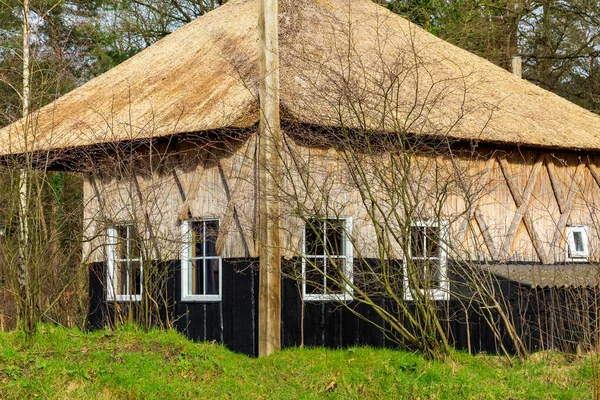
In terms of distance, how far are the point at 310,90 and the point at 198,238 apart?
2663mm

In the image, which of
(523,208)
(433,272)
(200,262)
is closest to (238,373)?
(200,262)

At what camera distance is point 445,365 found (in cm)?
1015

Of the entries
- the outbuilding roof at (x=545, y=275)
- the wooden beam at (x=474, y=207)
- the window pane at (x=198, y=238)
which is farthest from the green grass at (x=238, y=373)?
the wooden beam at (x=474, y=207)

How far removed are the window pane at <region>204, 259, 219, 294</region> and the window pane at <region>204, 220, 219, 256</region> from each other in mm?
128

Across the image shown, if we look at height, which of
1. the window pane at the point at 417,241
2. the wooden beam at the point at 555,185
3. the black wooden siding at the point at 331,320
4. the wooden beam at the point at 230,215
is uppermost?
the wooden beam at the point at 555,185

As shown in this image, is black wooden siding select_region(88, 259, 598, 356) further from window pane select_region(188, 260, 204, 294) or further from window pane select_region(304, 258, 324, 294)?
window pane select_region(188, 260, 204, 294)

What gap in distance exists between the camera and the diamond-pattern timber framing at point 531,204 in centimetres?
1405

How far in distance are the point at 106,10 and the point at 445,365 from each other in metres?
18.2

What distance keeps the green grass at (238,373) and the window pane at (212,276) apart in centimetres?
179

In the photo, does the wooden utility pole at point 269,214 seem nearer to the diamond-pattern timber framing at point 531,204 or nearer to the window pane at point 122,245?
the window pane at point 122,245

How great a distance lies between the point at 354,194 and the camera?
12703 millimetres

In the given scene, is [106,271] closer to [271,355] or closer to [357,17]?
[271,355]

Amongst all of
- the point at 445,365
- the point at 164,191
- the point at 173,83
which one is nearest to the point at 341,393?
the point at 445,365

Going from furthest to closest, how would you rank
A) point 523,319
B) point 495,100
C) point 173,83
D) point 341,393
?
point 495,100 → point 173,83 → point 523,319 → point 341,393
